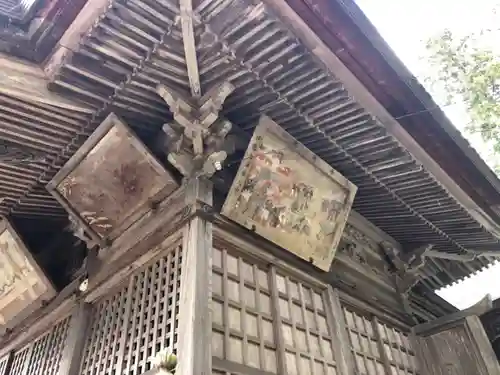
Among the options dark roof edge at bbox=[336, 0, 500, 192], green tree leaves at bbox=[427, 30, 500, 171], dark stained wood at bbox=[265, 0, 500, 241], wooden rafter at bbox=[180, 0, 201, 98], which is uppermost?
green tree leaves at bbox=[427, 30, 500, 171]

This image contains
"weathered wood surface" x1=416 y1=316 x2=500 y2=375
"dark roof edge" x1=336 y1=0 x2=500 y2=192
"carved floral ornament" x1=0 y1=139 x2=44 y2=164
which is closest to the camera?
"dark roof edge" x1=336 y1=0 x2=500 y2=192

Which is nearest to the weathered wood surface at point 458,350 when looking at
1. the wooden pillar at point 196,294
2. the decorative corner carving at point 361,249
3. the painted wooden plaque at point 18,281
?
the decorative corner carving at point 361,249

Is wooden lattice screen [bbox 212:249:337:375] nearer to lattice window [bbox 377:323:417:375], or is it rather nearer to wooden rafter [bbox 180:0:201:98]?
lattice window [bbox 377:323:417:375]

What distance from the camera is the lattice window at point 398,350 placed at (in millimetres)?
5496

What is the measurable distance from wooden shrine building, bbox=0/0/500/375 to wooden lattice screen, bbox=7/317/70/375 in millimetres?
31

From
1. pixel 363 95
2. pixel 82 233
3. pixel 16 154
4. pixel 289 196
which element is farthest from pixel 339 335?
pixel 16 154

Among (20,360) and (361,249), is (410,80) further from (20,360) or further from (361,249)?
(20,360)

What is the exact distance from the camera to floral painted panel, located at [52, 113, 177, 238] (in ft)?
15.1

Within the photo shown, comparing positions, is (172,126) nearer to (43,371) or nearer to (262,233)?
(262,233)

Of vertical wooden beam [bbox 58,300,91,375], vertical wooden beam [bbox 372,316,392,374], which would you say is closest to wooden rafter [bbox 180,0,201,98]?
vertical wooden beam [bbox 58,300,91,375]

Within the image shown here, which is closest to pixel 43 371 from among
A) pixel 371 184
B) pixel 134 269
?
pixel 134 269

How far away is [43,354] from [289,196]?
3.49 meters

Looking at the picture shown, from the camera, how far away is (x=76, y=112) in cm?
455

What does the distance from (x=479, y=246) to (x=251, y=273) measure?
4.35m
